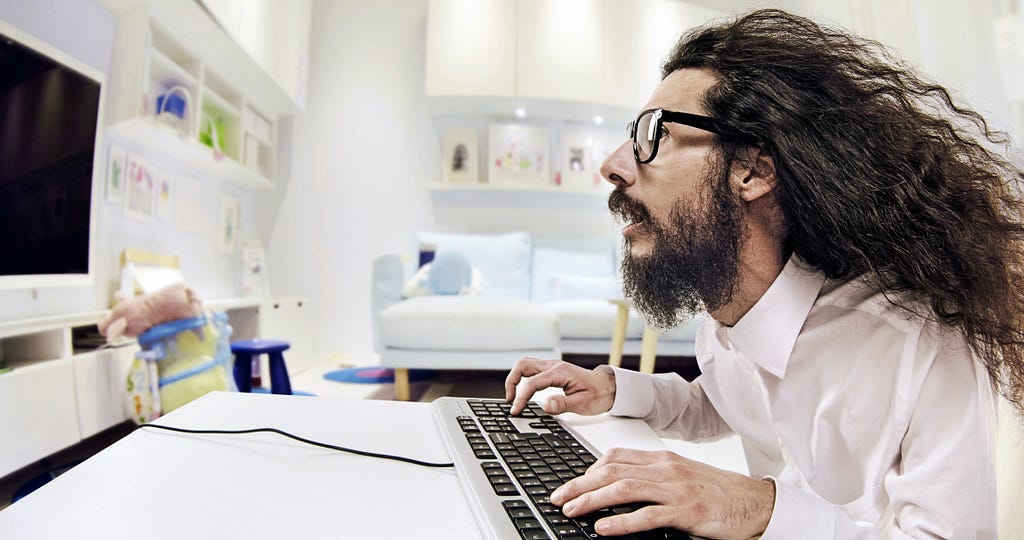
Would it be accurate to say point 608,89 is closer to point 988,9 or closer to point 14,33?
point 988,9

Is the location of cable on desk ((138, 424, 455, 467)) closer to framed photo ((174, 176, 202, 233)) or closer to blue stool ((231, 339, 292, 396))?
blue stool ((231, 339, 292, 396))

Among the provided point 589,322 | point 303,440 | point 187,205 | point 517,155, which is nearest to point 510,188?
point 517,155

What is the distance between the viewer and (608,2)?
3.08 meters

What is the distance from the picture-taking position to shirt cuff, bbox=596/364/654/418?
64 cm

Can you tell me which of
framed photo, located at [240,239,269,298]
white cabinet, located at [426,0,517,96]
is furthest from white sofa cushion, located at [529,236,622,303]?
framed photo, located at [240,239,269,298]

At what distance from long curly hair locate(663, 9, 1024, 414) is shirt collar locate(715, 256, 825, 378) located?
0.07ft

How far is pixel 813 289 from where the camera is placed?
554mm

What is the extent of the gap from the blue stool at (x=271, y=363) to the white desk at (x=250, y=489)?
643mm

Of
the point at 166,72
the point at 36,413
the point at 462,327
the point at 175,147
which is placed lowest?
the point at 36,413

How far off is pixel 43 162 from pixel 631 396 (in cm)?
136

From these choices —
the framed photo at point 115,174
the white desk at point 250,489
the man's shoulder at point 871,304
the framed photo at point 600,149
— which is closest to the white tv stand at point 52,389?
the framed photo at point 115,174

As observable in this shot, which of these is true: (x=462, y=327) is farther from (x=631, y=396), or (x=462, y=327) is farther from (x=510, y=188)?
(x=510, y=188)

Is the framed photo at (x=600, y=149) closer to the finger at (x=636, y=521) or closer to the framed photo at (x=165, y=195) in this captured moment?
the framed photo at (x=165, y=195)

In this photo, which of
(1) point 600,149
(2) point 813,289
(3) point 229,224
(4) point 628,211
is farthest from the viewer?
(1) point 600,149
